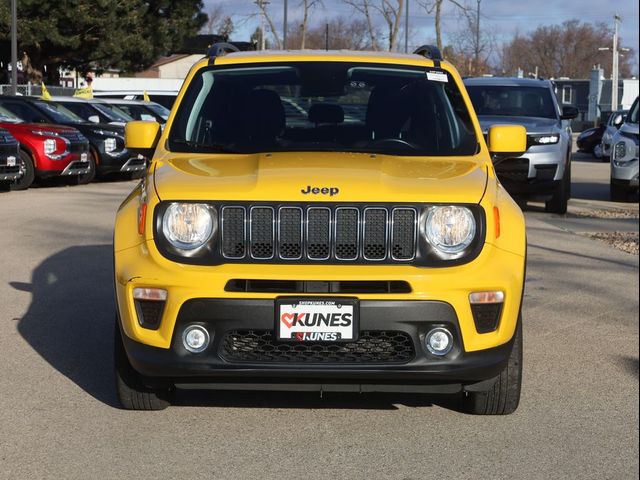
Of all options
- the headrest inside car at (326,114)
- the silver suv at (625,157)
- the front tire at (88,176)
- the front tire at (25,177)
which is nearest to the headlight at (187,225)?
the headrest inside car at (326,114)

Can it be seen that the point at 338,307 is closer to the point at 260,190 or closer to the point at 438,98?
the point at 260,190

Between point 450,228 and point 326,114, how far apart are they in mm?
1517

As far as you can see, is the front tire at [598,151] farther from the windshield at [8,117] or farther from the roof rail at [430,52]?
the roof rail at [430,52]

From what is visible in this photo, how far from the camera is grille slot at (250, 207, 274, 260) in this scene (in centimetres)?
502

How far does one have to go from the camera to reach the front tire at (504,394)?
538cm

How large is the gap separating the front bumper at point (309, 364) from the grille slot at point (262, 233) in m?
0.26

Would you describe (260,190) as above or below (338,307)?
above

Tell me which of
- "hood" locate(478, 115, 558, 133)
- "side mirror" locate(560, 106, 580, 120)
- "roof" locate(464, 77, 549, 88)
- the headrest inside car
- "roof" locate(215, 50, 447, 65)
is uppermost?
"roof" locate(215, 50, 447, 65)

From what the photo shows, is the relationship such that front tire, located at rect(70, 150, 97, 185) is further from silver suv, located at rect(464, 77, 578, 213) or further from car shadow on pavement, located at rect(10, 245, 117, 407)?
car shadow on pavement, located at rect(10, 245, 117, 407)

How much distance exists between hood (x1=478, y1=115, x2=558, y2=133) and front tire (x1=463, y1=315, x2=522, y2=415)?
33.4 ft

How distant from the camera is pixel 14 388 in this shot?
602cm

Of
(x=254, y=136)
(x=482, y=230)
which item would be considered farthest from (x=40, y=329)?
(x=482, y=230)

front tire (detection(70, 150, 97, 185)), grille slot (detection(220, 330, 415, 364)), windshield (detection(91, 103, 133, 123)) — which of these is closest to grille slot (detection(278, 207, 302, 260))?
grille slot (detection(220, 330, 415, 364))

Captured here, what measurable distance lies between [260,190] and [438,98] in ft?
5.96
